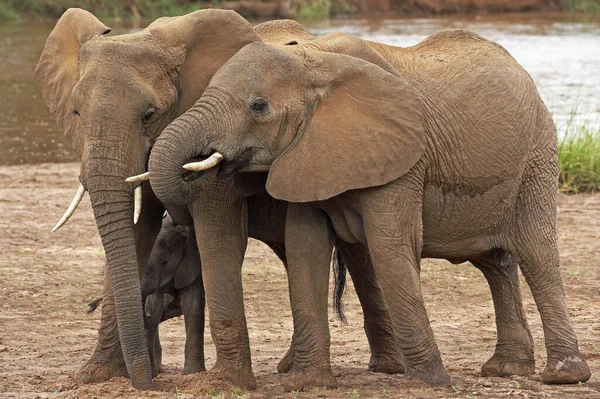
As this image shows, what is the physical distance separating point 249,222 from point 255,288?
8.51 feet

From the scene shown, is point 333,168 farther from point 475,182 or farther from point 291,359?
point 291,359

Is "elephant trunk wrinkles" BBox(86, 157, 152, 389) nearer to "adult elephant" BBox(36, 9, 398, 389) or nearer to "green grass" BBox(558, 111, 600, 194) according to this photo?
"adult elephant" BBox(36, 9, 398, 389)

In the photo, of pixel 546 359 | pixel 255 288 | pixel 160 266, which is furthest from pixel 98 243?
pixel 546 359

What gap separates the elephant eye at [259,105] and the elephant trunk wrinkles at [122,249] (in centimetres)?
68

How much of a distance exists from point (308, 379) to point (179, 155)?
145 cm

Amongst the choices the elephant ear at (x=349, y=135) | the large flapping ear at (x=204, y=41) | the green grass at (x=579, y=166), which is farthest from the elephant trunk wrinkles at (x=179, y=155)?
the green grass at (x=579, y=166)

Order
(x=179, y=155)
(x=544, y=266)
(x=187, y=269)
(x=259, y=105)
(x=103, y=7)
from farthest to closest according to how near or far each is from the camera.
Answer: (x=103, y=7) < (x=187, y=269) < (x=544, y=266) < (x=259, y=105) < (x=179, y=155)

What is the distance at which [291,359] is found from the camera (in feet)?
24.1

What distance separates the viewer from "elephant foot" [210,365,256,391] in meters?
6.71

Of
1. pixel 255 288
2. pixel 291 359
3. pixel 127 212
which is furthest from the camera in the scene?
pixel 255 288

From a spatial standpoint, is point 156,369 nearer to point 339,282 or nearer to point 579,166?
point 339,282

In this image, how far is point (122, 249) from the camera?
6309mm

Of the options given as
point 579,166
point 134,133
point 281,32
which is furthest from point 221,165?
point 579,166

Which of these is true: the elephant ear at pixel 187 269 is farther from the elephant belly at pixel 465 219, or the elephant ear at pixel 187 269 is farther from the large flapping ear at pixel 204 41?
the elephant belly at pixel 465 219
